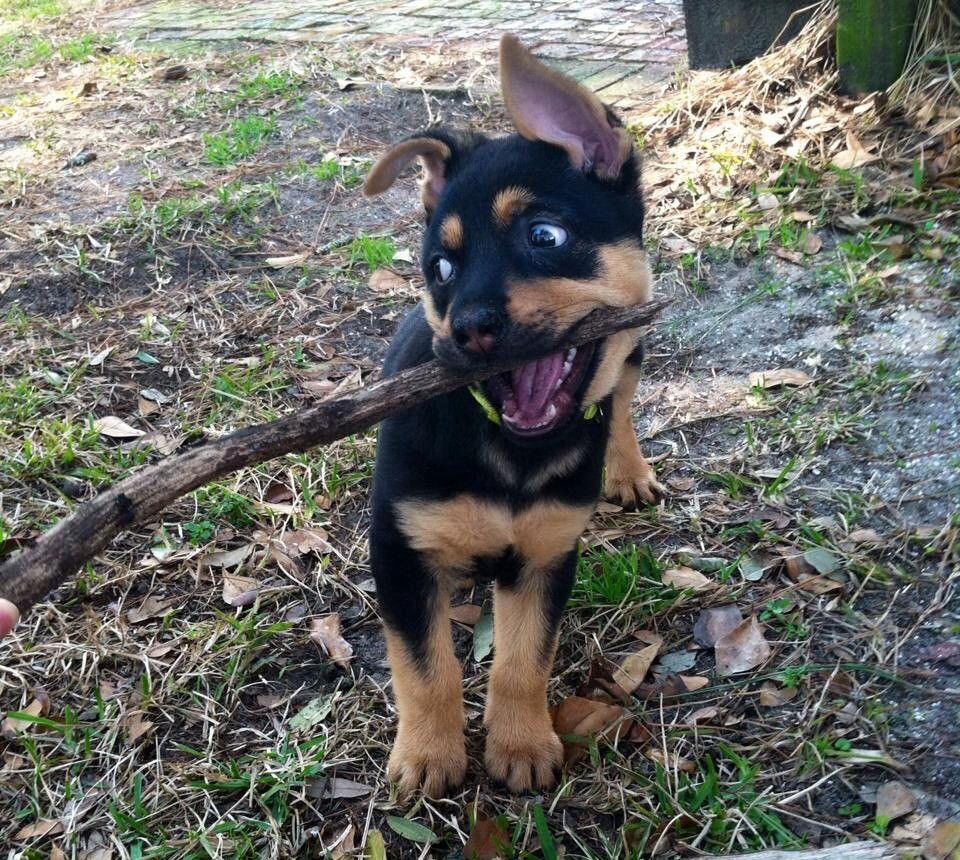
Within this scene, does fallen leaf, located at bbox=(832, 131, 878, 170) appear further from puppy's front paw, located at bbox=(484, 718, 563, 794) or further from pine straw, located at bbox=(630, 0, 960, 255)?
puppy's front paw, located at bbox=(484, 718, 563, 794)

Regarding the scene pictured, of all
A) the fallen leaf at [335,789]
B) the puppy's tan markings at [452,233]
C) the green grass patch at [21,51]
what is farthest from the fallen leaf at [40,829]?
the green grass patch at [21,51]

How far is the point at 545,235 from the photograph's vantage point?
260cm

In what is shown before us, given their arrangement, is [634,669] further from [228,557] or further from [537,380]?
[228,557]

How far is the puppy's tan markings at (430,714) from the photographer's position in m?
2.63

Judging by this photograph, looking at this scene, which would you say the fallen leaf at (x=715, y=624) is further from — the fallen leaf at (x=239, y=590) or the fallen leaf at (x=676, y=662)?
the fallen leaf at (x=239, y=590)

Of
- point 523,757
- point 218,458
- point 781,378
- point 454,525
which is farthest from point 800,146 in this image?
point 218,458

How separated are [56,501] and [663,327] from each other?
290cm

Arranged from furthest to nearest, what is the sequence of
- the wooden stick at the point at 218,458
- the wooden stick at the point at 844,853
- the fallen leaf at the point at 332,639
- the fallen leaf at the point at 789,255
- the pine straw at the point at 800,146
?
the pine straw at the point at 800,146 → the fallen leaf at the point at 789,255 → the fallen leaf at the point at 332,639 → the wooden stick at the point at 844,853 → the wooden stick at the point at 218,458

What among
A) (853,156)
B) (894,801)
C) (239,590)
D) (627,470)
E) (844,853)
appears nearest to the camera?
(844,853)

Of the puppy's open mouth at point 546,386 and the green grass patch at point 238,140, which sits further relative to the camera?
the green grass patch at point 238,140

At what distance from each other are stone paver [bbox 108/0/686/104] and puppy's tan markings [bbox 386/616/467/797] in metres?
4.99

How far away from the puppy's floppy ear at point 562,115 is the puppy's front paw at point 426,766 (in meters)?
1.71

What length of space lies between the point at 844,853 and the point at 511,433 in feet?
4.15

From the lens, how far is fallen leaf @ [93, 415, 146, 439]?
4.03 metres
